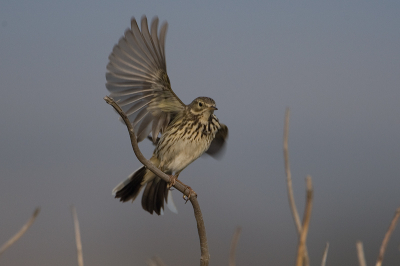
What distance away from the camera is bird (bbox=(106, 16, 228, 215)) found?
388 centimetres

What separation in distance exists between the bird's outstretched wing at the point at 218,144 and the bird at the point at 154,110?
0.22 metres

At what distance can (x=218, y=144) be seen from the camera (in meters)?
4.93

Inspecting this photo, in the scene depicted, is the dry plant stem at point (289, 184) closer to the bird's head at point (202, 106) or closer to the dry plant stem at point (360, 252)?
the dry plant stem at point (360, 252)

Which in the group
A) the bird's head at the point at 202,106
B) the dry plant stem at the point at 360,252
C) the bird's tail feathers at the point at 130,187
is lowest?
the bird's tail feathers at the point at 130,187

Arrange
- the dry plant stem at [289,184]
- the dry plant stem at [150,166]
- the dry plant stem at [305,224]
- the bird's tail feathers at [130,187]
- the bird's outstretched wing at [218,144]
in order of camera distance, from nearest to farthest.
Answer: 1. the dry plant stem at [305,224]
2. the dry plant stem at [289,184]
3. the dry plant stem at [150,166]
4. the bird's tail feathers at [130,187]
5. the bird's outstretched wing at [218,144]

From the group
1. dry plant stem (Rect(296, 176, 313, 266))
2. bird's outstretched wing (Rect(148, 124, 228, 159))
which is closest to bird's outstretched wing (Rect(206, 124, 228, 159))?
bird's outstretched wing (Rect(148, 124, 228, 159))

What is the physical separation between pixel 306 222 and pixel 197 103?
3.11m

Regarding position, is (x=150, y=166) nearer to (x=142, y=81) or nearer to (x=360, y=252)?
(x=360, y=252)

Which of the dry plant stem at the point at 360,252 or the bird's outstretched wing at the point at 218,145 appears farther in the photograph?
the bird's outstretched wing at the point at 218,145

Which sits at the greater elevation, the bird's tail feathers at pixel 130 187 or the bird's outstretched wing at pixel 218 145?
the bird's outstretched wing at pixel 218 145

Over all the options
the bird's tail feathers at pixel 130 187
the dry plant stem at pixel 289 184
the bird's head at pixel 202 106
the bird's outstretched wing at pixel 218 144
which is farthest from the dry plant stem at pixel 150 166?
the bird's outstretched wing at pixel 218 144

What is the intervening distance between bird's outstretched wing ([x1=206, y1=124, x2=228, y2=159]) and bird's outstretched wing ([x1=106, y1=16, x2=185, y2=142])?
2.57ft

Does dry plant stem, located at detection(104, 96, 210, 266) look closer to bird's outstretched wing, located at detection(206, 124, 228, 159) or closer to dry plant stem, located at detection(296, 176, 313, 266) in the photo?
dry plant stem, located at detection(296, 176, 313, 266)

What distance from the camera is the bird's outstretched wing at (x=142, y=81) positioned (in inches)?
152
